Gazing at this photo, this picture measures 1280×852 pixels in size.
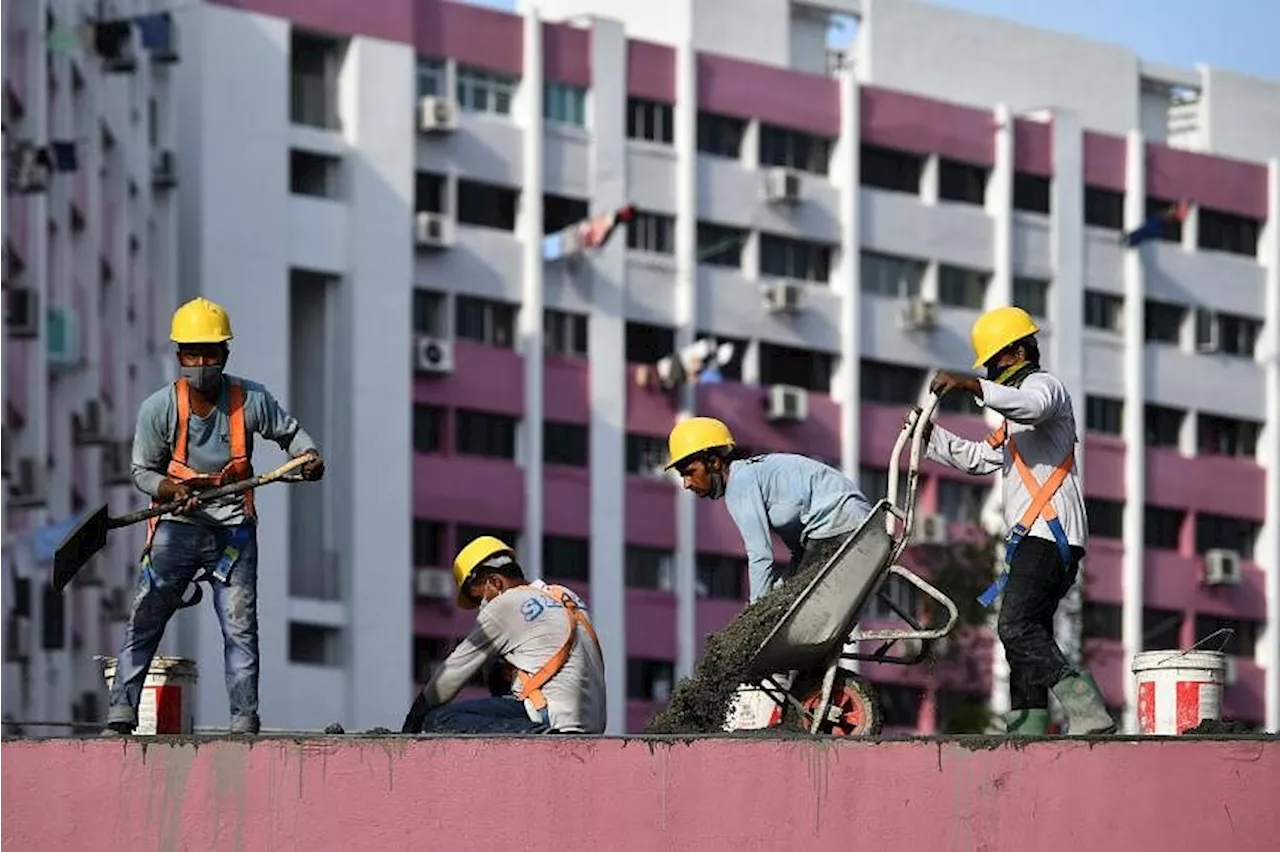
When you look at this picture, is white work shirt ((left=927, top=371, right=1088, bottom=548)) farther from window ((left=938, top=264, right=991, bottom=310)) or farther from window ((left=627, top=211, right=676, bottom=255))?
window ((left=938, top=264, right=991, bottom=310))

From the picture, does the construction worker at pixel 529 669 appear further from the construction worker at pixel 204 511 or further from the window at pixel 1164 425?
the window at pixel 1164 425

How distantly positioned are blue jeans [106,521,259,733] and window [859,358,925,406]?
61138mm

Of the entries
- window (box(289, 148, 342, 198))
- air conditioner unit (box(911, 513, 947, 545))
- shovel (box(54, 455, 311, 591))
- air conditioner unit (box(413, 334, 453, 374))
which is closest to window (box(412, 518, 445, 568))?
air conditioner unit (box(413, 334, 453, 374))

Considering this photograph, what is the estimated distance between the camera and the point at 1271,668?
82750 millimetres

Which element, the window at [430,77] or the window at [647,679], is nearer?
the window at [430,77]

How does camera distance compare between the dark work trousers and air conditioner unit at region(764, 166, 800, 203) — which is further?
air conditioner unit at region(764, 166, 800, 203)

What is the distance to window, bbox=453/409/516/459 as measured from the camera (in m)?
71.5

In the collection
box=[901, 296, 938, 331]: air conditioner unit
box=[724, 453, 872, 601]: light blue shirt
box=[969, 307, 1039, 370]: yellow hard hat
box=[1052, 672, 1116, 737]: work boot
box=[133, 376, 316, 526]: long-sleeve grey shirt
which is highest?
box=[901, 296, 938, 331]: air conditioner unit

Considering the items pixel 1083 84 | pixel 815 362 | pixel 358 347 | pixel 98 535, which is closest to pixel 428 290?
pixel 358 347

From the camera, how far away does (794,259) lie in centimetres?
7706

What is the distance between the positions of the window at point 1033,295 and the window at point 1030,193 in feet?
5.10

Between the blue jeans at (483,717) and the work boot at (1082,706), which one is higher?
the work boot at (1082,706)

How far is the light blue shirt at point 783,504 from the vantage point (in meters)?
16.9

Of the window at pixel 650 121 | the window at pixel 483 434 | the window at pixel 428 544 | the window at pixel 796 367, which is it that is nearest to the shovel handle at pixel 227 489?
the window at pixel 428 544
